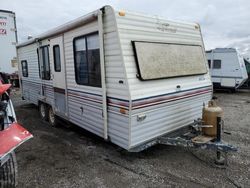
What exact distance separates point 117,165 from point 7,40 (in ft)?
39.5

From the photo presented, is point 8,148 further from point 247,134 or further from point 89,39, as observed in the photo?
point 247,134

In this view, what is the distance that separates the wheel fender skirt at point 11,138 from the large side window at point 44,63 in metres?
3.66

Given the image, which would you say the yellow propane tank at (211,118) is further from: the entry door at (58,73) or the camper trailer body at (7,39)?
the camper trailer body at (7,39)

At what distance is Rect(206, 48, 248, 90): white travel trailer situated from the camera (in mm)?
12633

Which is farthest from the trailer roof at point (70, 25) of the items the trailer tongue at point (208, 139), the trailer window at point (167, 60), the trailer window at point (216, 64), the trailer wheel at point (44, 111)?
the trailer window at point (216, 64)

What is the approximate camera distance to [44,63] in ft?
21.1

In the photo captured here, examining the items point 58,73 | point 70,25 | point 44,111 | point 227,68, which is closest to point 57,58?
point 58,73

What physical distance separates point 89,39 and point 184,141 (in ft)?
8.22

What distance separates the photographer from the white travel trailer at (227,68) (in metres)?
12.6

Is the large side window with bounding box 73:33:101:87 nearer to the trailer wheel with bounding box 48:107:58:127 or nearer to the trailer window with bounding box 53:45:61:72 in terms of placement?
the trailer window with bounding box 53:45:61:72

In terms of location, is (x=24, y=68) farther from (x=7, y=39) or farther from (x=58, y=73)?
(x=7, y=39)

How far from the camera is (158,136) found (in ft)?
13.6

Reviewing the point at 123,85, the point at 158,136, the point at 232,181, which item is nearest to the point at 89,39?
the point at 123,85

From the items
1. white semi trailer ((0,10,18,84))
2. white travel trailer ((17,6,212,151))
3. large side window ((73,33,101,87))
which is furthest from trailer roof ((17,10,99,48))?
white semi trailer ((0,10,18,84))
